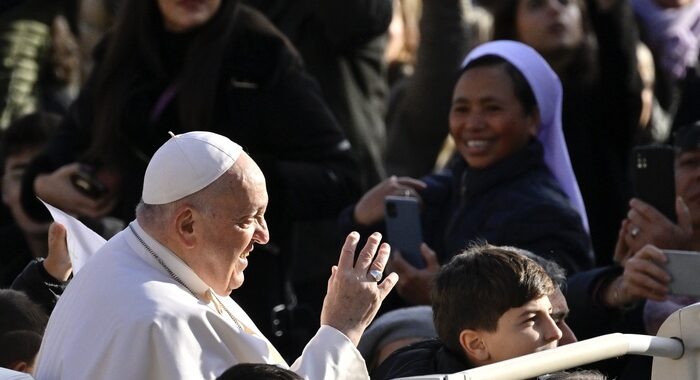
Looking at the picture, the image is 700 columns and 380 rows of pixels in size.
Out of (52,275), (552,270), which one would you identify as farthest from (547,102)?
(52,275)

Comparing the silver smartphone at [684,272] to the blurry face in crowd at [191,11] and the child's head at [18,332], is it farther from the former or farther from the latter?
the blurry face in crowd at [191,11]

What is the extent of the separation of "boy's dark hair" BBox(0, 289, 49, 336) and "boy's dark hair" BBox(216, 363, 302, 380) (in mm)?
1360

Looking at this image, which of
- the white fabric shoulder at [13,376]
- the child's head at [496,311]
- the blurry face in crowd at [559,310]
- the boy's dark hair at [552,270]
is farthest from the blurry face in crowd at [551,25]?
the white fabric shoulder at [13,376]

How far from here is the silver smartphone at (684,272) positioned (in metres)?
5.18

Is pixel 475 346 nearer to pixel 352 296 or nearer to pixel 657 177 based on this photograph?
pixel 352 296

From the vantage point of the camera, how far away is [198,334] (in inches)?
159

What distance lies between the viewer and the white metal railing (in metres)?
3.53

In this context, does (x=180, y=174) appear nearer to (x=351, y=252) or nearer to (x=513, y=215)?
(x=351, y=252)

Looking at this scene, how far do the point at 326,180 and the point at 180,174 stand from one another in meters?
2.20

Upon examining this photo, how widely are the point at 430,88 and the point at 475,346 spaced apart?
11.8 ft

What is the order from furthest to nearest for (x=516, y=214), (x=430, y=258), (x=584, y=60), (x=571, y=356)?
(x=584, y=60)
(x=430, y=258)
(x=516, y=214)
(x=571, y=356)

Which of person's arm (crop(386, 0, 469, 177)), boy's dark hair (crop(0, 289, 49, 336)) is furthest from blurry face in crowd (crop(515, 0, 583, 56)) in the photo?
boy's dark hair (crop(0, 289, 49, 336))

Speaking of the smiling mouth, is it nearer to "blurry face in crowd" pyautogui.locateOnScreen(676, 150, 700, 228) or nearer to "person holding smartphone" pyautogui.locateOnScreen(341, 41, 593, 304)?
"person holding smartphone" pyautogui.locateOnScreen(341, 41, 593, 304)

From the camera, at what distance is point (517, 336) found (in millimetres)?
4555
